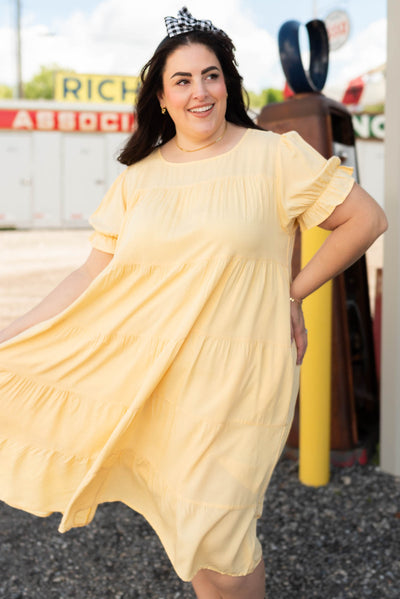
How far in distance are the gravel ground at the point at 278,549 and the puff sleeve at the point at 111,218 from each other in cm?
162

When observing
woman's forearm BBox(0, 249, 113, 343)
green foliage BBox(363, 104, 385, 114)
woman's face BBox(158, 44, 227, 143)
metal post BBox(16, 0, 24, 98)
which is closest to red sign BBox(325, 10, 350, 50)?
green foliage BBox(363, 104, 385, 114)

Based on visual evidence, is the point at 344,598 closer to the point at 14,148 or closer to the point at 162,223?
the point at 162,223

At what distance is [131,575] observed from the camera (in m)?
3.03

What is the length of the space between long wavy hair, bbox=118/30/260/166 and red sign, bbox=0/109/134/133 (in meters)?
19.0

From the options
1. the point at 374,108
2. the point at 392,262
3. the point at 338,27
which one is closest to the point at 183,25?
the point at 392,262

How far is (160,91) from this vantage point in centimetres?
219

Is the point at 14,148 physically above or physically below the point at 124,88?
below

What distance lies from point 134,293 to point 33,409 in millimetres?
559

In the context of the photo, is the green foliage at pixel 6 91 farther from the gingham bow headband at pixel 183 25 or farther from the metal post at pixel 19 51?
the gingham bow headband at pixel 183 25

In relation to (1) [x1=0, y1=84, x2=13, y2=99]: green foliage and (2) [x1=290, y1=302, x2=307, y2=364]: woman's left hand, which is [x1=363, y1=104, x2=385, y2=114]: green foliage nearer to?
(2) [x1=290, y1=302, x2=307, y2=364]: woman's left hand

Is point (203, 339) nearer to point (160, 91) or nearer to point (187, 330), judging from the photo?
point (187, 330)

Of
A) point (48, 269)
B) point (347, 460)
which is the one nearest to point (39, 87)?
point (48, 269)

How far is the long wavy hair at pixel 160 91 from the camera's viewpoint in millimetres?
2059

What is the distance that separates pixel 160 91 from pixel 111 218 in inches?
17.9
